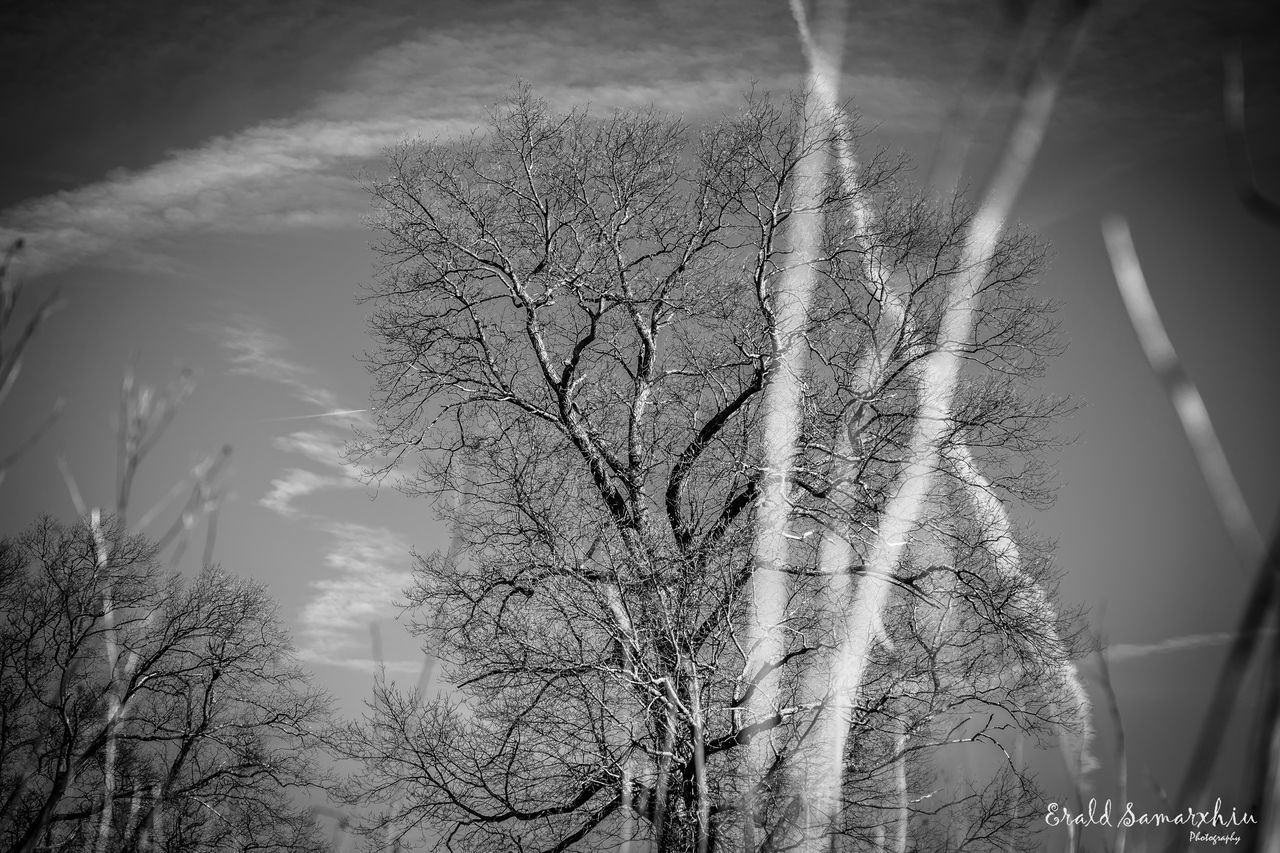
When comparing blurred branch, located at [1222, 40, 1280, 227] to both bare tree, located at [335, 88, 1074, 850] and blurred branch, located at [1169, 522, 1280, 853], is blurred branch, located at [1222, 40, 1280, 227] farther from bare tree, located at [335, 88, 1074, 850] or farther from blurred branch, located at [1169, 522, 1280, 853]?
bare tree, located at [335, 88, 1074, 850]

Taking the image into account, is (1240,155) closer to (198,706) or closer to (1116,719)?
(1116,719)

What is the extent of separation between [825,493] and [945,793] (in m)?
5.55

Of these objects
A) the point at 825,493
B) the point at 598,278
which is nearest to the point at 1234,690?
the point at 825,493

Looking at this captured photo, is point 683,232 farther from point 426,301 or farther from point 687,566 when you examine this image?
point 687,566

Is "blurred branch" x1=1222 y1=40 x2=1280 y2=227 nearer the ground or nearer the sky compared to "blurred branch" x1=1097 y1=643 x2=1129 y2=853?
nearer the sky

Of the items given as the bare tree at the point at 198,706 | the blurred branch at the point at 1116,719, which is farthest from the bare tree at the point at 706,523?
the bare tree at the point at 198,706

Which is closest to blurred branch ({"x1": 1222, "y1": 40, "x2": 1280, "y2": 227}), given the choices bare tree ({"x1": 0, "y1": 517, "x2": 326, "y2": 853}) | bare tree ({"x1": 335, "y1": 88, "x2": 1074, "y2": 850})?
bare tree ({"x1": 335, "y1": 88, "x2": 1074, "y2": 850})


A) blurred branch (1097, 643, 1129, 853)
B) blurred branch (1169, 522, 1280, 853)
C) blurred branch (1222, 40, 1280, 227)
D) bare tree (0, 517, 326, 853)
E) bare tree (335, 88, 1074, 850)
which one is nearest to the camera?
blurred branch (1169, 522, 1280, 853)

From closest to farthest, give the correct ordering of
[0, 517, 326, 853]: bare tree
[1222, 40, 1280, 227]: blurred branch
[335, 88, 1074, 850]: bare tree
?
[1222, 40, 1280, 227]: blurred branch → [335, 88, 1074, 850]: bare tree → [0, 517, 326, 853]: bare tree

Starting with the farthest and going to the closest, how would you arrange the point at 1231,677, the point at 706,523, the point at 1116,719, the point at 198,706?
the point at 198,706
the point at 706,523
the point at 1116,719
the point at 1231,677

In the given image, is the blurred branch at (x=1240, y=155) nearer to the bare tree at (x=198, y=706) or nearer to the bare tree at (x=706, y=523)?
the bare tree at (x=706, y=523)

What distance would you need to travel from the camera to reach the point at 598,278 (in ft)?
35.5

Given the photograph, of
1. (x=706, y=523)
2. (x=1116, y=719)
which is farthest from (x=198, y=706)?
(x=1116, y=719)

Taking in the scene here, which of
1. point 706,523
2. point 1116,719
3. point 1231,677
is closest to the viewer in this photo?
point 1231,677
